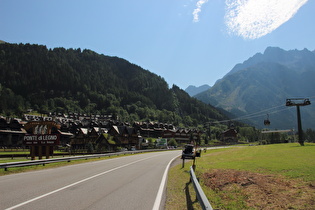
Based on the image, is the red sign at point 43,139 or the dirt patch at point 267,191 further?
the red sign at point 43,139

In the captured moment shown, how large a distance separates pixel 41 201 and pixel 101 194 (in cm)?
207

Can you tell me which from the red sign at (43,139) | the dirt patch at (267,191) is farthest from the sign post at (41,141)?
the dirt patch at (267,191)

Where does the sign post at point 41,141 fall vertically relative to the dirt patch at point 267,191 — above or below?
above

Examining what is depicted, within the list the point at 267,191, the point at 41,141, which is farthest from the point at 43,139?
the point at 267,191

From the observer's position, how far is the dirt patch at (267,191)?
23.7ft

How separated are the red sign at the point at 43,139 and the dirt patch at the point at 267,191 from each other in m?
22.1

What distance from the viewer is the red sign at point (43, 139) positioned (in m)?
28.4

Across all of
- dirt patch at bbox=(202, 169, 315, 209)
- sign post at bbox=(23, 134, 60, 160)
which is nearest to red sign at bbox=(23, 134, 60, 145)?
sign post at bbox=(23, 134, 60, 160)

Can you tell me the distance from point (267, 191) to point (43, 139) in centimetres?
2636

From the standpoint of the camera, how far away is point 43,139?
28.5 meters

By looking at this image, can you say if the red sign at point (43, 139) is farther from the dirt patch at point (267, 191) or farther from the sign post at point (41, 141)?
the dirt patch at point (267, 191)

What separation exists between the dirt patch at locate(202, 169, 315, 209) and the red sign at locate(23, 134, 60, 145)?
72.6ft

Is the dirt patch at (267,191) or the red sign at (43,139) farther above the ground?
the red sign at (43,139)

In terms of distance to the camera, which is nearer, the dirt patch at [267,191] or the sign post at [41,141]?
the dirt patch at [267,191]
